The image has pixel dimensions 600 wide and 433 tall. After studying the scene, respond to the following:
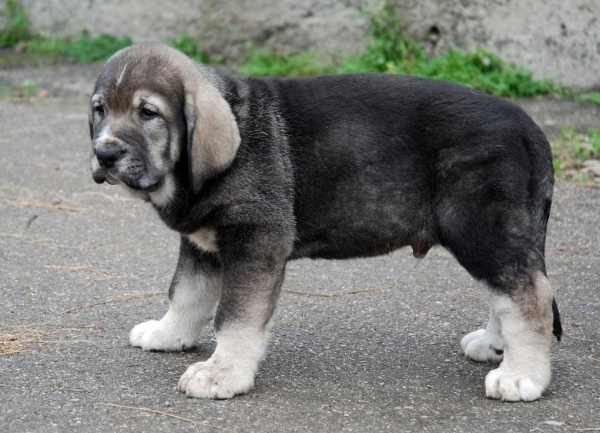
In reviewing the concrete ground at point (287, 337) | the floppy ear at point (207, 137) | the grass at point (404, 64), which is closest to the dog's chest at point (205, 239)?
the floppy ear at point (207, 137)

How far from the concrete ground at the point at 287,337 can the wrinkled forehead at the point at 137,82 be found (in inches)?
53.6

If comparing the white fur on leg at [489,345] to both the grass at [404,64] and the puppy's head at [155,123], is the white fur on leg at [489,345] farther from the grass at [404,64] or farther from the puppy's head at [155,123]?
the grass at [404,64]

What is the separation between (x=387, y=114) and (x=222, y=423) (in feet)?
5.77

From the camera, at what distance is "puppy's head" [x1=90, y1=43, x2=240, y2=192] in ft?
13.8

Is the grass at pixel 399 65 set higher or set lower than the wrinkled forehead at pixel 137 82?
lower

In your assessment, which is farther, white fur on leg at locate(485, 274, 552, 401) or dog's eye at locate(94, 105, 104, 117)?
dog's eye at locate(94, 105, 104, 117)

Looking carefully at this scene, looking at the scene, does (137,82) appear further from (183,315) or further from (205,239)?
(183,315)

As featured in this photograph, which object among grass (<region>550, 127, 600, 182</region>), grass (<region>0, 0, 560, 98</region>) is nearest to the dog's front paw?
grass (<region>550, 127, 600, 182</region>)

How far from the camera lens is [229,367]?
4250 mm

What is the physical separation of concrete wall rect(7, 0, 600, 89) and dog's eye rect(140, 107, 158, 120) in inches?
278

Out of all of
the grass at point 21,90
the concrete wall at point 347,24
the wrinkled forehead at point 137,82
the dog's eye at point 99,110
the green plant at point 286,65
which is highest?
the wrinkled forehead at point 137,82

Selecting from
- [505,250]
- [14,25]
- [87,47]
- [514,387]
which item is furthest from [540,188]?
[14,25]

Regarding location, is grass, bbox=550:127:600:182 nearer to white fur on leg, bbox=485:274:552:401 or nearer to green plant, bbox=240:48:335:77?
green plant, bbox=240:48:335:77

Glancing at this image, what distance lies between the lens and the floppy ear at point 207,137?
14.1 feet
